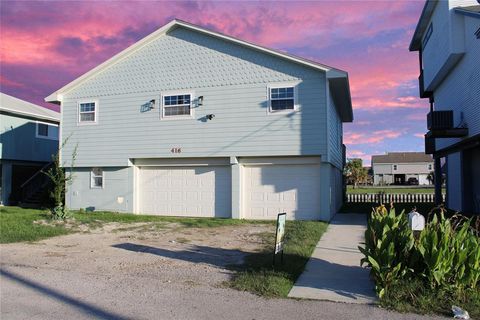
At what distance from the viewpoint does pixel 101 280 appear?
745 cm

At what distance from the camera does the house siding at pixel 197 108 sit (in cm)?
1640

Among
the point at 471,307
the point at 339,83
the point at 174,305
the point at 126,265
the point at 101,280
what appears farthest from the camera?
the point at 339,83

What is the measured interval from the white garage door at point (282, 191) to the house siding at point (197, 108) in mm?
840

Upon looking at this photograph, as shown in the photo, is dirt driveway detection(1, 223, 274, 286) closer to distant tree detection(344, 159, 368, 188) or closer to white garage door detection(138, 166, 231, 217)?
Result: white garage door detection(138, 166, 231, 217)

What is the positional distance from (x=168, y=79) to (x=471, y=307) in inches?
601

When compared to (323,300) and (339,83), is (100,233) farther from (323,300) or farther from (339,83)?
(339,83)

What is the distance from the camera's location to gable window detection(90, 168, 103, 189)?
789 inches

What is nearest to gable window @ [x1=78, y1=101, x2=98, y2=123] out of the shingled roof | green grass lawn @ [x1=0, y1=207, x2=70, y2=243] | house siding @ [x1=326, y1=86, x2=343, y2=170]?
green grass lawn @ [x1=0, y1=207, x2=70, y2=243]

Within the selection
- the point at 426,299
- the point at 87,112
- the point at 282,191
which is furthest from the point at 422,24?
the point at 426,299

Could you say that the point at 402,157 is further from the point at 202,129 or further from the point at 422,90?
the point at 202,129

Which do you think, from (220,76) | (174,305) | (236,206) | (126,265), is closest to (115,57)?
(220,76)

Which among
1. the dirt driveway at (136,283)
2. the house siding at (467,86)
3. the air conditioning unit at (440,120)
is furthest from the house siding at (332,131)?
the dirt driveway at (136,283)

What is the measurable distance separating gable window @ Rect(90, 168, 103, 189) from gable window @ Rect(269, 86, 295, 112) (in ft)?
29.0

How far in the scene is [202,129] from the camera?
17.8 meters
